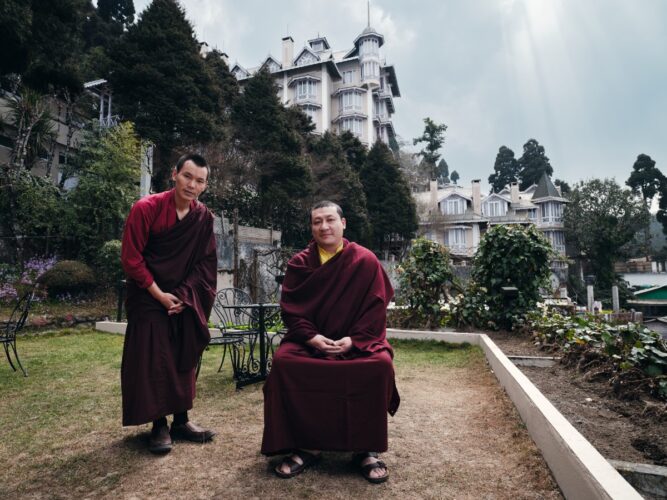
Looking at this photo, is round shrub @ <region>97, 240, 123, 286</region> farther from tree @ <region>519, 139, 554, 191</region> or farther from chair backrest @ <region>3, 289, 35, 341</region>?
tree @ <region>519, 139, 554, 191</region>

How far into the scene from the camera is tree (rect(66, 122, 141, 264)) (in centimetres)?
1169

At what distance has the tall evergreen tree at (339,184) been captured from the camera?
22.9 m

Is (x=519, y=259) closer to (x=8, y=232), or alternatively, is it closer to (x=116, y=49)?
(x=8, y=232)

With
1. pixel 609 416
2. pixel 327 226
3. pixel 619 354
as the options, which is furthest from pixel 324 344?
pixel 619 354

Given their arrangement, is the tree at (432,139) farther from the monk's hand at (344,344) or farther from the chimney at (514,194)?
the monk's hand at (344,344)

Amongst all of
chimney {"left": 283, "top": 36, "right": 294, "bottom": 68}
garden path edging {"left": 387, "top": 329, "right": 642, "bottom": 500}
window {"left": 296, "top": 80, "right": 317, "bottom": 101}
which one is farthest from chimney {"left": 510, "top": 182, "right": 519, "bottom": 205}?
garden path edging {"left": 387, "top": 329, "right": 642, "bottom": 500}

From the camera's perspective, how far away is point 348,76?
136 feet

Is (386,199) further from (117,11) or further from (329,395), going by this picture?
(329,395)

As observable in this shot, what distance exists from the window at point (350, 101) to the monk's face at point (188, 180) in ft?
124

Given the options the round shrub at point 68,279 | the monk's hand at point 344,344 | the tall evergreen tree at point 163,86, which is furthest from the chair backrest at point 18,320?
the tall evergreen tree at point 163,86

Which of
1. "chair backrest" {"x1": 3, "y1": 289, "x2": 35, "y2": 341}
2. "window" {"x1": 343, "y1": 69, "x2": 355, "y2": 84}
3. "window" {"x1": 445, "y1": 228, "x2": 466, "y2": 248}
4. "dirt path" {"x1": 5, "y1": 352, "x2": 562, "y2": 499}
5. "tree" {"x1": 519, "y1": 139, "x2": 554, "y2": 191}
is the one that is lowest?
"dirt path" {"x1": 5, "y1": 352, "x2": 562, "y2": 499}

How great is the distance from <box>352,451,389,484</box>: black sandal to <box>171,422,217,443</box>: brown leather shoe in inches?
42.6

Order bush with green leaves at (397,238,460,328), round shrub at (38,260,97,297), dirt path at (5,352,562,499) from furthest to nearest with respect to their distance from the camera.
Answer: round shrub at (38,260,97,297), bush with green leaves at (397,238,460,328), dirt path at (5,352,562,499)

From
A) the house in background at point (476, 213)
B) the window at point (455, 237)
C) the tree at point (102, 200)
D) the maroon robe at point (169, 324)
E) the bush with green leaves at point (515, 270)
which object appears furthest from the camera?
the window at point (455, 237)
